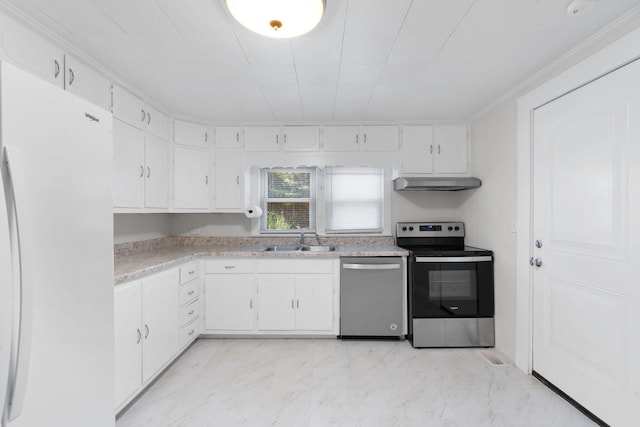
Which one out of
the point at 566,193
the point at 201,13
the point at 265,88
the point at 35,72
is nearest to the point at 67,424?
the point at 35,72

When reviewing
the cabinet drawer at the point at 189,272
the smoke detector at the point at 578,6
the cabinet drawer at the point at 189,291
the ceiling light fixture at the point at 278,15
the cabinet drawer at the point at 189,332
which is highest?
the smoke detector at the point at 578,6

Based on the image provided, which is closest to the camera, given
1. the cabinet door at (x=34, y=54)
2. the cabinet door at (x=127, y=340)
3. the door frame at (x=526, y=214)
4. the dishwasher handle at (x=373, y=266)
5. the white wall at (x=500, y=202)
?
the cabinet door at (x=34, y=54)

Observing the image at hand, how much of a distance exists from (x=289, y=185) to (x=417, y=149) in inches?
59.2

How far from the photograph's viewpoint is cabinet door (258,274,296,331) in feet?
9.66

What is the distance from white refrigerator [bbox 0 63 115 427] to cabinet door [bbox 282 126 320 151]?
6.87ft

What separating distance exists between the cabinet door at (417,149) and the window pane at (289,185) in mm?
1142

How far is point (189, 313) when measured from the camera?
8.86 feet

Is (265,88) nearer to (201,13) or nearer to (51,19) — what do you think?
(201,13)

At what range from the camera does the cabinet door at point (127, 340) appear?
174 centimetres

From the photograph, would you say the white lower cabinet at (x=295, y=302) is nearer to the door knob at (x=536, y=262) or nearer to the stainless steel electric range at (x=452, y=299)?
the stainless steel electric range at (x=452, y=299)

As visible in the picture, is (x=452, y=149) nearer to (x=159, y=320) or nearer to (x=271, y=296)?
(x=271, y=296)

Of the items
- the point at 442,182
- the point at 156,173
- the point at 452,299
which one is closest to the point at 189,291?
the point at 156,173

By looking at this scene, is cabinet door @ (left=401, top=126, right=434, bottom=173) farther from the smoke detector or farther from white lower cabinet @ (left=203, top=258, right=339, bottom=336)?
the smoke detector

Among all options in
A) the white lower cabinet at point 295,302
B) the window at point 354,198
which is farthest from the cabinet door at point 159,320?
the window at point 354,198
